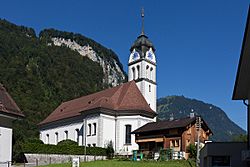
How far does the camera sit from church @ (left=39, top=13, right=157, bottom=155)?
55562 millimetres

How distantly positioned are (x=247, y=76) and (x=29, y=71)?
351ft

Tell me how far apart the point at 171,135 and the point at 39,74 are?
80943 millimetres

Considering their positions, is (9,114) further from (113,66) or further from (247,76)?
(113,66)

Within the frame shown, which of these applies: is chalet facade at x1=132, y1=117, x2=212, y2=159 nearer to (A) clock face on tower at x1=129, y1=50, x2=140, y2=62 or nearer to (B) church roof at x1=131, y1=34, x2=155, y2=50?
(A) clock face on tower at x1=129, y1=50, x2=140, y2=62

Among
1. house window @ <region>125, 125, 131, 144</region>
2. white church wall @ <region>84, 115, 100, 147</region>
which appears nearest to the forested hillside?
white church wall @ <region>84, 115, 100, 147</region>

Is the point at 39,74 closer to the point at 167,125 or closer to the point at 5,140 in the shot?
the point at 167,125

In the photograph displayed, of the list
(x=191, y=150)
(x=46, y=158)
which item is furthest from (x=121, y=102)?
(x=46, y=158)

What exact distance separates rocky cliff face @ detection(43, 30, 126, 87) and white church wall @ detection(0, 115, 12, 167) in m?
142

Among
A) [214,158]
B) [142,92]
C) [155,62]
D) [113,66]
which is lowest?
[214,158]

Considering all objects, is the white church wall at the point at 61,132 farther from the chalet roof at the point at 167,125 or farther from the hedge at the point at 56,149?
the hedge at the point at 56,149

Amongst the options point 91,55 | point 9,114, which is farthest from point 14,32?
point 9,114

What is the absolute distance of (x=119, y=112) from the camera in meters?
56.4

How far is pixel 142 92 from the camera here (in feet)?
210

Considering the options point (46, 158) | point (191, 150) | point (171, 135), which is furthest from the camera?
point (171, 135)
